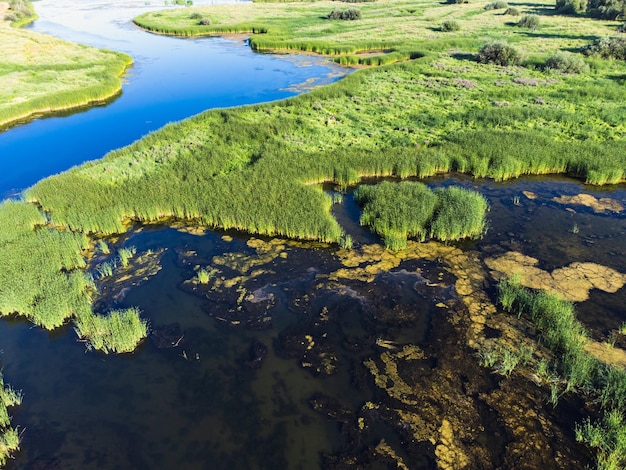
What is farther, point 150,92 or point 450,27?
point 450,27

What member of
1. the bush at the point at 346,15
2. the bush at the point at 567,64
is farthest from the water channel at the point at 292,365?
the bush at the point at 346,15

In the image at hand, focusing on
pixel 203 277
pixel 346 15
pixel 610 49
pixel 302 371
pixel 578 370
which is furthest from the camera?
pixel 346 15

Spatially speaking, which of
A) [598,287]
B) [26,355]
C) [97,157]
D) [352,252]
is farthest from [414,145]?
[26,355]

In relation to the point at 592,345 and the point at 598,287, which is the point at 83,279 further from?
the point at 598,287

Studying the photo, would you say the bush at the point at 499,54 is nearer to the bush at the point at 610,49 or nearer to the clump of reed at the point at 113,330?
the bush at the point at 610,49

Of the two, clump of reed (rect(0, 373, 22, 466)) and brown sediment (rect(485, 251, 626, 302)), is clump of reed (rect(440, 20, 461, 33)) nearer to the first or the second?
brown sediment (rect(485, 251, 626, 302))

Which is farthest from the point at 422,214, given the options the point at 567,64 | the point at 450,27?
the point at 450,27

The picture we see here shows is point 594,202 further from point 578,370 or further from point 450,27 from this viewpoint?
point 450,27
